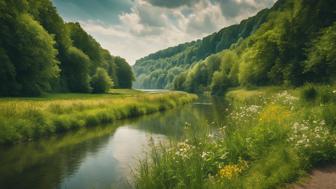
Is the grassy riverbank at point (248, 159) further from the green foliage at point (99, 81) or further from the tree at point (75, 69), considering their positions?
the green foliage at point (99, 81)

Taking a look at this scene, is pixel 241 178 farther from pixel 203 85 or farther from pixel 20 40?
pixel 203 85

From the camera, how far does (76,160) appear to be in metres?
18.2

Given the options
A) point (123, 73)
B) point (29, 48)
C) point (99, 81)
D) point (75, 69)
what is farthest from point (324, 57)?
point (123, 73)

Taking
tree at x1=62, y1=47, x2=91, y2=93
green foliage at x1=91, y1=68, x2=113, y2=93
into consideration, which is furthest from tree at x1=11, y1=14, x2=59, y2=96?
green foliage at x1=91, y1=68, x2=113, y2=93

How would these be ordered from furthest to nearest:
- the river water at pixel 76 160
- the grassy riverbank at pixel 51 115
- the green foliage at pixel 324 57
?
1. the green foliage at pixel 324 57
2. the grassy riverbank at pixel 51 115
3. the river water at pixel 76 160

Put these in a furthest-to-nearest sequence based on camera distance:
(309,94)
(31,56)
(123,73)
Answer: (123,73), (31,56), (309,94)

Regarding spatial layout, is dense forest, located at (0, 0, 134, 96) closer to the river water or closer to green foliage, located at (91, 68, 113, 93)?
green foliage, located at (91, 68, 113, 93)

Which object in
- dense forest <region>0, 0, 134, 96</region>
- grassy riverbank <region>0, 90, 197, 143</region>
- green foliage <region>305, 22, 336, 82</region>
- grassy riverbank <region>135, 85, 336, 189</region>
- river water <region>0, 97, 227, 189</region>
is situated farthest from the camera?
dense forest <region>0, 0, 134, 96</region>

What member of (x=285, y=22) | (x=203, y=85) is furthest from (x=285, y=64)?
(x=203, y=85)

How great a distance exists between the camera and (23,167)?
54.2 feet

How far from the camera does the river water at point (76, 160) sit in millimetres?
14266

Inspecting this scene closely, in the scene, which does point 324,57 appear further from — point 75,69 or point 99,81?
point 99,81

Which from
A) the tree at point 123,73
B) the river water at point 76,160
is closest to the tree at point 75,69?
the river water at point 76,160

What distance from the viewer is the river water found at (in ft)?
46.8
